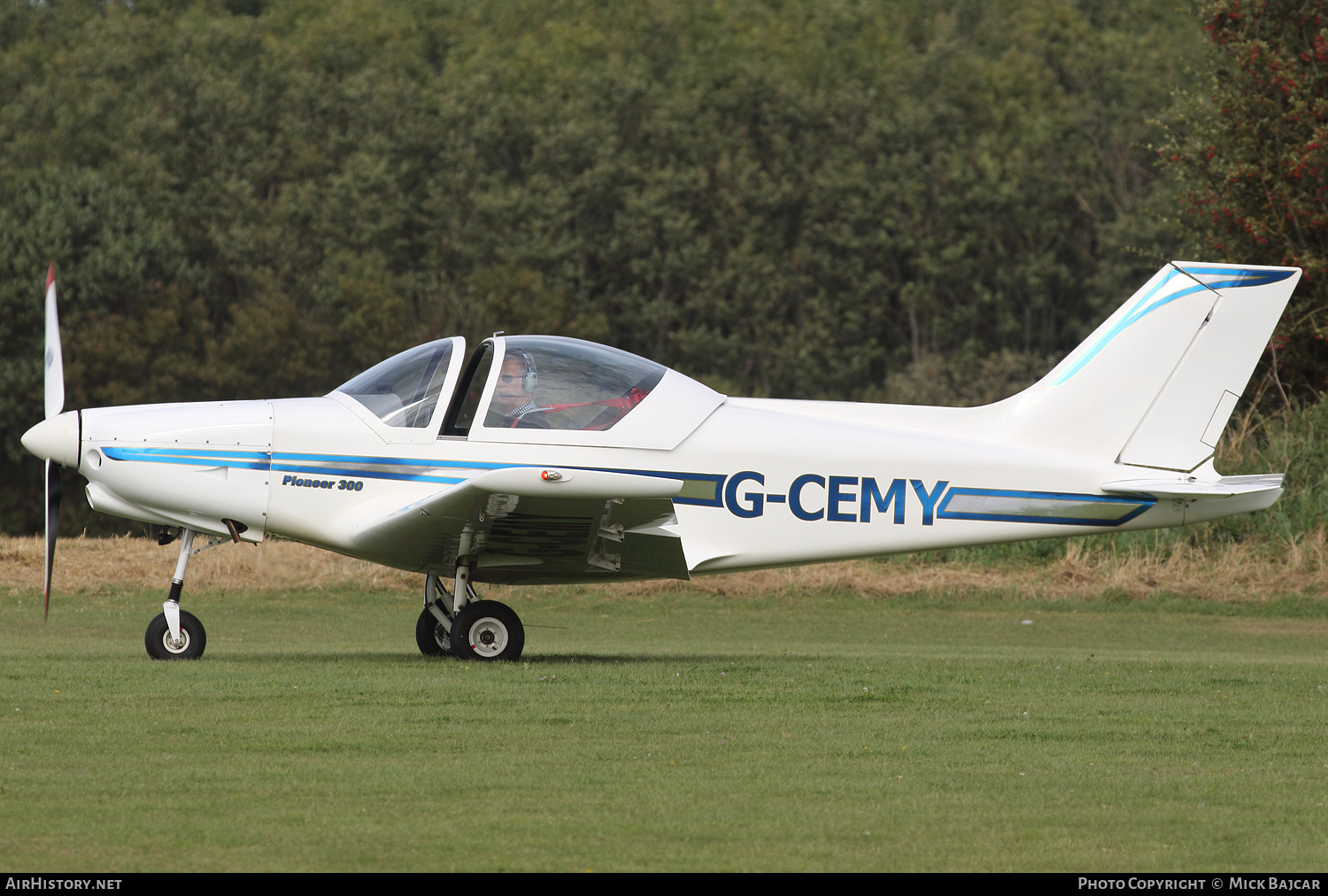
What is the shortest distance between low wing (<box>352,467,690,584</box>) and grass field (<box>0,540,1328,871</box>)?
28.4 inches

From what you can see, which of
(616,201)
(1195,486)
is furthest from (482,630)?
(616,201)

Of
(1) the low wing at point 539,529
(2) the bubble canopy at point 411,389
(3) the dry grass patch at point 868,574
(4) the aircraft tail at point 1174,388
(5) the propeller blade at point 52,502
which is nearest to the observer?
(1) the low wing at point 539,529

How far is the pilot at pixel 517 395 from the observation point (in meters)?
10.3

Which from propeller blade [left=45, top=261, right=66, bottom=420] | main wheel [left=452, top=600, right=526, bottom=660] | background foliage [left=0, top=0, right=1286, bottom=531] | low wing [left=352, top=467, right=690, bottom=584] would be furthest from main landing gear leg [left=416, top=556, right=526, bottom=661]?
background foliage [left=0, top=0, right=1286, bottom=531]

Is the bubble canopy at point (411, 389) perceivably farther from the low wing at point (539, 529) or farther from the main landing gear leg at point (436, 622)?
the main landing gear leg at point (436, 622)

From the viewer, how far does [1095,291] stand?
50375 millimetres

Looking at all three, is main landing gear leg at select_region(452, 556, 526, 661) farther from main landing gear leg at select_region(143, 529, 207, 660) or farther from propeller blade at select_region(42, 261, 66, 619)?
propeller blade at select_region(42, 261, 66, 619)

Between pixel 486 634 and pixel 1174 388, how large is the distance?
5.30 meters

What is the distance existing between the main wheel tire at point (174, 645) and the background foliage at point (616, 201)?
3423 cm

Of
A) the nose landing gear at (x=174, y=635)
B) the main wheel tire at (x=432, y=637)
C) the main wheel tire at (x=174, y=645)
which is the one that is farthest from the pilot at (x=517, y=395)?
the main wheel tire at (x=174, y=645)

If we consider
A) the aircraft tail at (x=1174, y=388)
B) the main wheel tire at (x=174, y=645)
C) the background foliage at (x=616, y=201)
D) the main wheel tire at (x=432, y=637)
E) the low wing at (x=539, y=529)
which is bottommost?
the main wheel tire at (x=432, y=637)

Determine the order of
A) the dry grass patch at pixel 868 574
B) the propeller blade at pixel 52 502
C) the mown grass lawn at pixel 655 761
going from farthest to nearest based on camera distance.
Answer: the dry grass patch at pixel 868 574, the propeller blade at pixel 52 502, the mown grass lawn at pixel 655 761

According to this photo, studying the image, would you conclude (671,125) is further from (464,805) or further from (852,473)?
(464,805)

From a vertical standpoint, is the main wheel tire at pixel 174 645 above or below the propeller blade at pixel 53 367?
below
